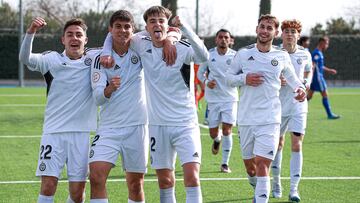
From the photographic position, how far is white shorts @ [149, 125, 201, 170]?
7.21m

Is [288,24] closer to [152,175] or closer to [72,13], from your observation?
[152,175]

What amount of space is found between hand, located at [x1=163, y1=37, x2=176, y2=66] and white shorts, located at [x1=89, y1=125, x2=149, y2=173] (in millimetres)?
725

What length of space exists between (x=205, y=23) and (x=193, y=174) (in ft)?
189

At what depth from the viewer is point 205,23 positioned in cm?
6419

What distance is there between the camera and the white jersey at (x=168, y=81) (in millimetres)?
7262

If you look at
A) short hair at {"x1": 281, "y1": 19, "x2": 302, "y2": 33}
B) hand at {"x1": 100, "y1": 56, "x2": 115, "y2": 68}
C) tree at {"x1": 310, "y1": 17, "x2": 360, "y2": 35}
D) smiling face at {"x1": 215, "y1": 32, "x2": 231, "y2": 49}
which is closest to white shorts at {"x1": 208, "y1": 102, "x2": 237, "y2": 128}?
smiling face at {"x1": 215, "y1": 32, "x2": 231, "y2": 49}

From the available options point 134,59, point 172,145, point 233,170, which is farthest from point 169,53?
point 233,170

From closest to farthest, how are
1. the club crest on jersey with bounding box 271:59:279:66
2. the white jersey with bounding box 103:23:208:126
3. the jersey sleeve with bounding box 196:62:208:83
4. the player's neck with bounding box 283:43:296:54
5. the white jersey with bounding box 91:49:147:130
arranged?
the white jersey with bounding box 91:49:147:130 → the white jersey with bounding box 103:23:208:126 → the club crest on jersey with bounding box 271:59:279:66 → the player's neck with bounding box 283:43:296:54 → the jersey sleeve with bounding box 196:62:208:83

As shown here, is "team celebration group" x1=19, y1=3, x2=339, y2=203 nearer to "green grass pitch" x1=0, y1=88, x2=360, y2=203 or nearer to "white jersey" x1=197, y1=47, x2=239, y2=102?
"green grass pitch" x1=0, y1=88, x2=360, y2=203

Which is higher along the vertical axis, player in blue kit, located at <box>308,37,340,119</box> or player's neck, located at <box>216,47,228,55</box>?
player's neck, located at <box>216,47,228,55</box>

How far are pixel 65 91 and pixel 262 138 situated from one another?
2.30 meters

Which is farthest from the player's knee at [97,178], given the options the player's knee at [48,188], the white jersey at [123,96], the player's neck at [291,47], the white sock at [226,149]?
the white sock at [226,149]

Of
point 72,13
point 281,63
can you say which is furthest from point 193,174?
point 72,13

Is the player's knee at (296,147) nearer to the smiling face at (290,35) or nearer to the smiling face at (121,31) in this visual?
the smiling face at (290,35)
